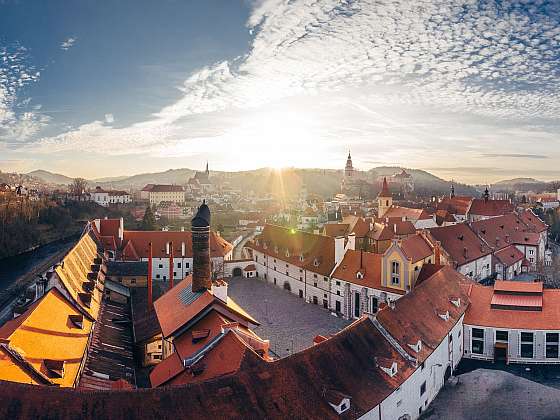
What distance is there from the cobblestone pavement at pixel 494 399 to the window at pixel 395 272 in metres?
9.44

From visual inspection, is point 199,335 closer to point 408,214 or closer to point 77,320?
point 77,320

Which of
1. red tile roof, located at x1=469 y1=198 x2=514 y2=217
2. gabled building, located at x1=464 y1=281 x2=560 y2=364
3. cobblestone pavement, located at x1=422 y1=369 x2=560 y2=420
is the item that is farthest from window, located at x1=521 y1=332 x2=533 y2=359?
red tile roof, located at x1=469 y1=198 x2=514 y2=217

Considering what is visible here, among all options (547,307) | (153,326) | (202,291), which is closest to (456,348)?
(547,307)

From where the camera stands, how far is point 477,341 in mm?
27594

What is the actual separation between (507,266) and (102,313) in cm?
3771

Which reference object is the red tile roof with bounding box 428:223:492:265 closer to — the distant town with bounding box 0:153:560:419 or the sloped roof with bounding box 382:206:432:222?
the distant town with bounding box 0:153:560:419

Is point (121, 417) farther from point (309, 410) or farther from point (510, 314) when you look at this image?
point (510, 314)

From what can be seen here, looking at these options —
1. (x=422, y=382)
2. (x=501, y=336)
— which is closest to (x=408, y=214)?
(x=501, y=336)

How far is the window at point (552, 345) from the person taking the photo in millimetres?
26281

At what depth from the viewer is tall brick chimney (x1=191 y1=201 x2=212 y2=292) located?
26.0m

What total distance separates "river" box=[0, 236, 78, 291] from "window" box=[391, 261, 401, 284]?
41.0 metres

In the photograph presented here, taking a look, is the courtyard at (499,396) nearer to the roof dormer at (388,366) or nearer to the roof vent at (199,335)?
the roof dormer at (388,366)

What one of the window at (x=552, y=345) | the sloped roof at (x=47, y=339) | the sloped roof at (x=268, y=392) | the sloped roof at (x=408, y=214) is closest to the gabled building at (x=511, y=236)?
the sloped roof at (x=408, y=214)

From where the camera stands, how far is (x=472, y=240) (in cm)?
4753
